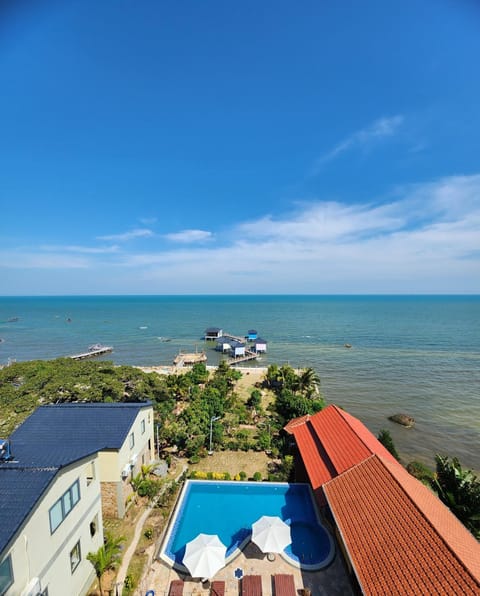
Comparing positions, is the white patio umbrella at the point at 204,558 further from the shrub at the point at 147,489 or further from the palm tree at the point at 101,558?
the shrub at the point at 147,489

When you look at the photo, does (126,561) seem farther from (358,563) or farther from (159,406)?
(159,406)

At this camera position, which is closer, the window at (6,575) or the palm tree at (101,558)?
the window at (6,575)

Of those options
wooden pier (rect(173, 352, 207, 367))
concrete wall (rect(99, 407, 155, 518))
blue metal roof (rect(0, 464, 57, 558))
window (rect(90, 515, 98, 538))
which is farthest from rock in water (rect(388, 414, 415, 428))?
wooden pier (rect(173, 352, 207, 367))

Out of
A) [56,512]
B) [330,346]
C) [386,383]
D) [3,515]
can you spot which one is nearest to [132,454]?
[56,512]

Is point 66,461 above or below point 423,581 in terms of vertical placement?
above

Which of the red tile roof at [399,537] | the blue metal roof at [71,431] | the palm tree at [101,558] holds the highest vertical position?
the blue metal roof at [71,431]

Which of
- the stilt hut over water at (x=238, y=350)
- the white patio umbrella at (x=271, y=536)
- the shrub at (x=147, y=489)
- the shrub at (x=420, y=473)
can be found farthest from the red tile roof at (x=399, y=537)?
the stilt hut over water at (x=238, y=350)
